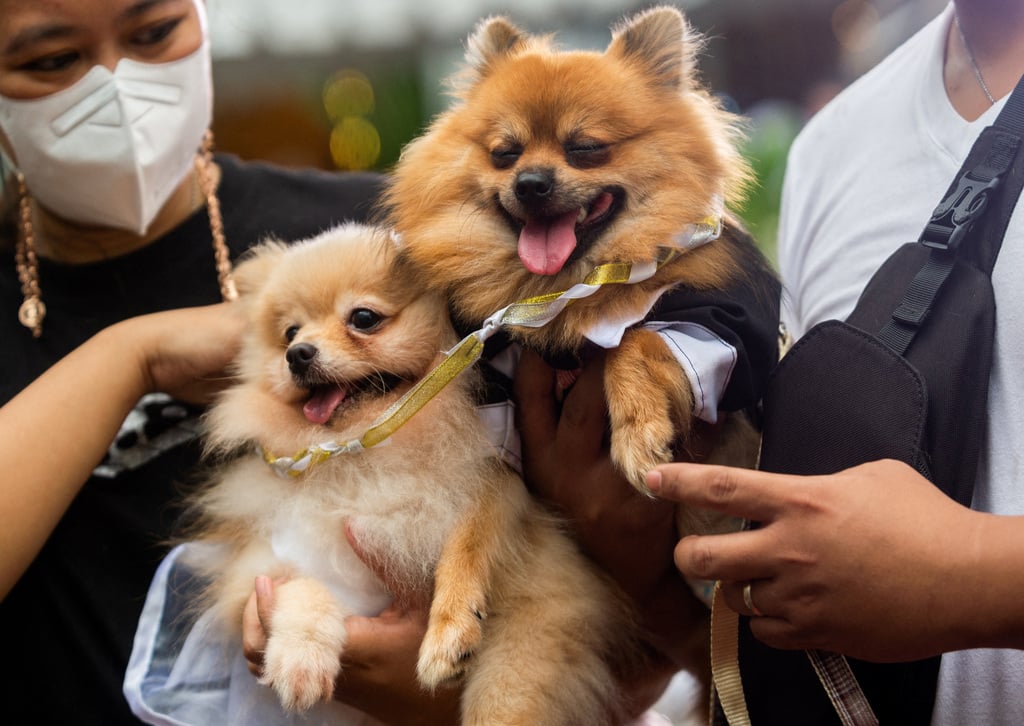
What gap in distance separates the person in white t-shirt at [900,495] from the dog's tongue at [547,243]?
53 centimetres

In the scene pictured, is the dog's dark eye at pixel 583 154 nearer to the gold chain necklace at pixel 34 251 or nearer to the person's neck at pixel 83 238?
the gold chain necklace at pixel 34 251

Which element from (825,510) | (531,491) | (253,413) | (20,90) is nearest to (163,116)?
(20,90)

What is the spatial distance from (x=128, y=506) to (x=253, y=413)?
1.15 feet

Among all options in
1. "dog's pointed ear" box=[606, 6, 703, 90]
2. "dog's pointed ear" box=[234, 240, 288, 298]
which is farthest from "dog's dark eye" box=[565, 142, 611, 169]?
"dog's pointed ear" box=[234, 240, 288, 298]

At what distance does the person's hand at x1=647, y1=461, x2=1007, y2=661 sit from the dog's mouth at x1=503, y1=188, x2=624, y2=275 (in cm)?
58

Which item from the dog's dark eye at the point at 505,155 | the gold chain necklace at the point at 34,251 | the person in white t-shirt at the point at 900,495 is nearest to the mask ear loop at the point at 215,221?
the gold chain necklace at the point at 34,251

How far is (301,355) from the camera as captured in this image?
157 centimetres

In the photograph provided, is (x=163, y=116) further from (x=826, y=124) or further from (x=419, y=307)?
(x=826, y=124)

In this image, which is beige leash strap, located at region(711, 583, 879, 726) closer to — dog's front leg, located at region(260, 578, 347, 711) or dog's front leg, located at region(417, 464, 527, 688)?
dog's front leg, located at region(417, 464, 527, 688)

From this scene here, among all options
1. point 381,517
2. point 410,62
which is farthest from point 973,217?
point 410,62

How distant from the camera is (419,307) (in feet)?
5.47

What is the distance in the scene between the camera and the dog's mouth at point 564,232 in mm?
1501

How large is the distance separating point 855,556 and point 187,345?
1.35 meters

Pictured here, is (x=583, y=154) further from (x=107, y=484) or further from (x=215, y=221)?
(x=107, y=484)
